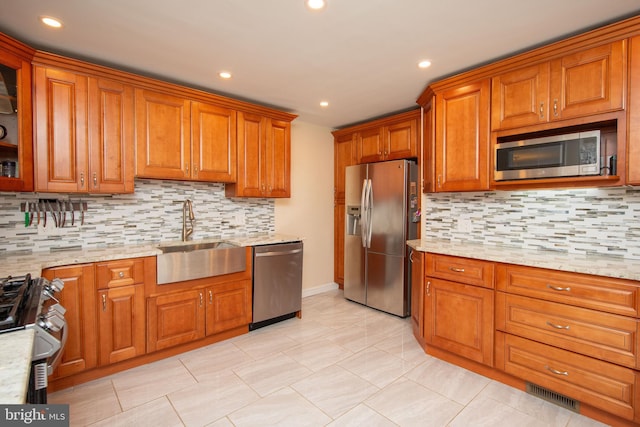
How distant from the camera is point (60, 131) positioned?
2.24m

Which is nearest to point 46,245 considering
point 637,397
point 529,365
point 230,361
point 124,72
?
point 124,72

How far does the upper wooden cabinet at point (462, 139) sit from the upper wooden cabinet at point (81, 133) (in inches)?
105

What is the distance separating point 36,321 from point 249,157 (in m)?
2.38

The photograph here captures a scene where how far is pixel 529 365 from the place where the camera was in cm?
207

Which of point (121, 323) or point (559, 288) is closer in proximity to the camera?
point (559, 288)

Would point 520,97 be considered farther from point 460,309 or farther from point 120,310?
point 120,310

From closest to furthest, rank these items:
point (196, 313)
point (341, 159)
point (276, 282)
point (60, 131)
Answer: point (60, 131)
point (196, 313)
point (276, 282)
point (341, 159)

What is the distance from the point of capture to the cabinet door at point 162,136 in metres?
2.59

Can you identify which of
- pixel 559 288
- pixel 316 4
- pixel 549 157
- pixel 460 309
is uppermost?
pixel 316 4

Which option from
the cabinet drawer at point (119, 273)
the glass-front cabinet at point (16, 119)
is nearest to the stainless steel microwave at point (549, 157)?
the cabinet drawer at point (119, 273)

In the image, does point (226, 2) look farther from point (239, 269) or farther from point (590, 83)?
point (590, 83)

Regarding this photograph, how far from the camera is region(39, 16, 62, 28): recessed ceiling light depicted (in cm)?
187

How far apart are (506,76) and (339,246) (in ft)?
9.39

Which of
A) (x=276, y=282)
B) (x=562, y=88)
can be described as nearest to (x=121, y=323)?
(x=276, y=282)
